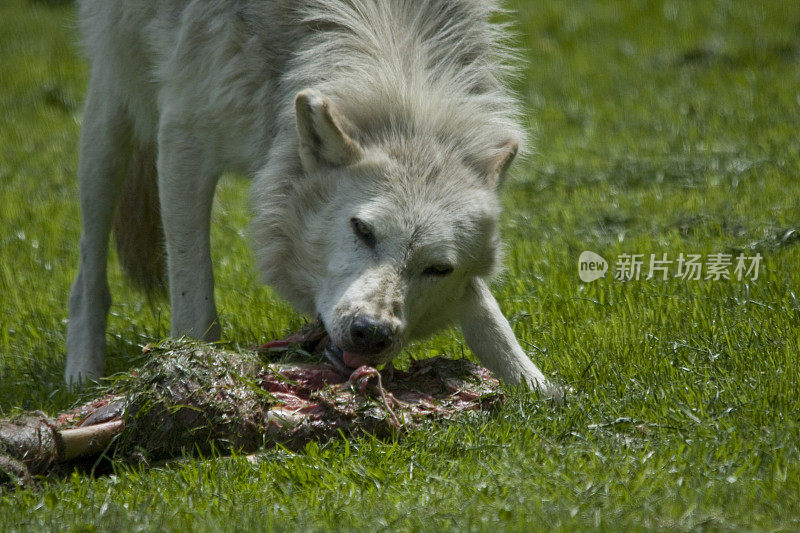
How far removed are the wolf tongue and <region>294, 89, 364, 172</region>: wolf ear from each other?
2.70 feet

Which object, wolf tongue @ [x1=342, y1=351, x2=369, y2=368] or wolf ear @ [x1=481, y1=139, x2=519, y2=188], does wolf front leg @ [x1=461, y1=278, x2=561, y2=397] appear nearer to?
wolf ear @ [x1=481, y1=139, x2=519, y2=188]

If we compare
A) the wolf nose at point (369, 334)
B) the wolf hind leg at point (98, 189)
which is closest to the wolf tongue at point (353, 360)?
the wolf nose at point (369, 334)

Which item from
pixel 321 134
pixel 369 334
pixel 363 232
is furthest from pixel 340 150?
pixel 369 334

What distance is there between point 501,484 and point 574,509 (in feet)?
1.15

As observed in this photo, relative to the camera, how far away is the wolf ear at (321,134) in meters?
4.05

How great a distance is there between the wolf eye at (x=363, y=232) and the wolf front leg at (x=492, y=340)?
0.72 meters

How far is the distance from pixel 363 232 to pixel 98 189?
2.37 m

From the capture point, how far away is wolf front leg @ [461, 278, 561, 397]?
4531 millimetres

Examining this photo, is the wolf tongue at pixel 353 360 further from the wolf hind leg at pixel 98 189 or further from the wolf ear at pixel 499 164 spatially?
the wolf hind leg at pixel 98 189

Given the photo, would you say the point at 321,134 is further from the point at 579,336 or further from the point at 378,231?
the point at 579,336

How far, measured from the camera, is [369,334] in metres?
3.71

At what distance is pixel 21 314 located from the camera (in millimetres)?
5945

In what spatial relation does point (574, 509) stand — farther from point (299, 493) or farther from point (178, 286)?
point (178, 286)

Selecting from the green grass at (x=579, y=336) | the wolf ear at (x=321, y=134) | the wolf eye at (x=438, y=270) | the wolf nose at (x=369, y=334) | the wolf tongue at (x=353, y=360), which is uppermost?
the wolf ear at (x=321, y=134)
